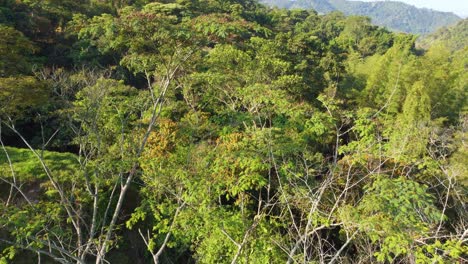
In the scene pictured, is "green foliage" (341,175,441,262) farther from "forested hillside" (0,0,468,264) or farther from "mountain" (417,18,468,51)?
"mountain" (417,18,468,51)

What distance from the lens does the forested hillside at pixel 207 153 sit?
4895 mm

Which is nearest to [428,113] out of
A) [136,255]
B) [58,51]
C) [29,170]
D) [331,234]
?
[331,234]

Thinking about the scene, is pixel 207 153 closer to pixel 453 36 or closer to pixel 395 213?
pixel 395 213

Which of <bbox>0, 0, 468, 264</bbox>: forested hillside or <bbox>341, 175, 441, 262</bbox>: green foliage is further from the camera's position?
<bbox>0, 0, 468, 264</bbox>: forested hillside

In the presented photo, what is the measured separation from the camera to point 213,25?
5.15 metres

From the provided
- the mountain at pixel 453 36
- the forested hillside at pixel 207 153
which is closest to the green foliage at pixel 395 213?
the forested hillside at pixel 207 153

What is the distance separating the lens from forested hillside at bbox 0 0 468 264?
4.89 m

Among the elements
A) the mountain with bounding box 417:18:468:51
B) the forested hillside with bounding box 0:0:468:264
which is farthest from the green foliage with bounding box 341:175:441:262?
the mountain with bounding box 417:18:468:51

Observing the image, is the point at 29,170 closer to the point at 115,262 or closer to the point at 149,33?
the point at 115,262

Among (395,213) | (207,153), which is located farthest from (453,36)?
(395,213)

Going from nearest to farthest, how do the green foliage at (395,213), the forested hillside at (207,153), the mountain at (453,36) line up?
the green foliage at (395,213), the forested hillside at (207,153), the mountain at (453,36)

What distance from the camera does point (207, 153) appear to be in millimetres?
6535

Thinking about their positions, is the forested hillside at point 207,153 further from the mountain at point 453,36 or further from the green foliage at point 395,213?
the mountain at point 453,36

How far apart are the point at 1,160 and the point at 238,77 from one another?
22.9 feet
